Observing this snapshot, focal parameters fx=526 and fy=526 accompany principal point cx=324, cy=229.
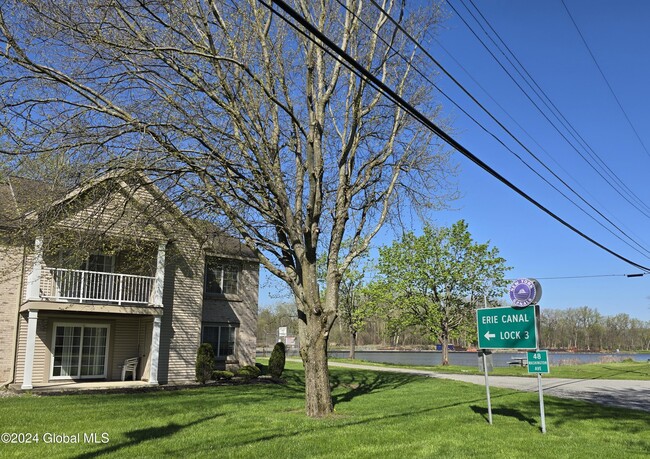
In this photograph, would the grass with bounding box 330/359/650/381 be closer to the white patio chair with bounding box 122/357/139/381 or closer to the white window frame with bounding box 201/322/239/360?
the white window frame with bounding box 201/322/239/360

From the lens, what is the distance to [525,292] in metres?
10.5

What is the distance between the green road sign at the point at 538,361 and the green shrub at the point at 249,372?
14.2 m

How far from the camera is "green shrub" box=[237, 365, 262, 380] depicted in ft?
73.8

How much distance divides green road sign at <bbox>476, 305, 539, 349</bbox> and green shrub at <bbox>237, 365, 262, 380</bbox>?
43.6 feet

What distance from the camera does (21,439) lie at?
895 centimetres

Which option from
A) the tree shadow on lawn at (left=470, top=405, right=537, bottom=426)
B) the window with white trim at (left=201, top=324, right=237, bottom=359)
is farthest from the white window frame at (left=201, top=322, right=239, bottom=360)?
the tree shadow on lawn at (left=470, top=405, right=537, bottom=426)

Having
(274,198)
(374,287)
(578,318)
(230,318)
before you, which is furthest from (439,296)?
(578,318)

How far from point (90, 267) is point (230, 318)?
7106 millimetres

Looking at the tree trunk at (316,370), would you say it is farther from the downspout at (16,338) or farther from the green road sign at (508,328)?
the downspout at (16,338)

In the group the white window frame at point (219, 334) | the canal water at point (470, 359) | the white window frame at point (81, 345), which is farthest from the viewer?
the canal water at point (470, 359)

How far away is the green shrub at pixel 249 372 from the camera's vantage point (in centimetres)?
2251

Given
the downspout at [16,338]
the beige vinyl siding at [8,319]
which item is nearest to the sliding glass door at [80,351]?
the downspout at [16,338]

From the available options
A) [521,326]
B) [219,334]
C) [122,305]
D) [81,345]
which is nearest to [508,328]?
[521,326]

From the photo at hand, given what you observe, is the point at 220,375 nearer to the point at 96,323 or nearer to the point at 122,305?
the point at 122,305
